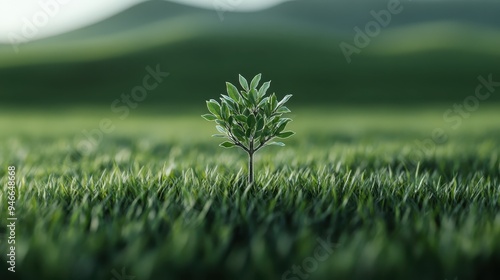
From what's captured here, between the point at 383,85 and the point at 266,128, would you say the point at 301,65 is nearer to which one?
the point at 383,85

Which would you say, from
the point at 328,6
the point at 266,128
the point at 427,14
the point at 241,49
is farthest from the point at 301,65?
the point at 328,6

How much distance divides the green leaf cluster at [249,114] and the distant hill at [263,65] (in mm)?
17696

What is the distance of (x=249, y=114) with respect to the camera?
124 inches

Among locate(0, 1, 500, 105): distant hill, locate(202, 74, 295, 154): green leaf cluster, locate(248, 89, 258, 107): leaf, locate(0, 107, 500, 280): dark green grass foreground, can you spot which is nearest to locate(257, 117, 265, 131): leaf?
locate(202, 74, 295, 154): green leaf cluster

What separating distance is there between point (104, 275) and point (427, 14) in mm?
49748

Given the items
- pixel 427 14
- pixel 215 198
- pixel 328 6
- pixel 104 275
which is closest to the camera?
pixel 104 275

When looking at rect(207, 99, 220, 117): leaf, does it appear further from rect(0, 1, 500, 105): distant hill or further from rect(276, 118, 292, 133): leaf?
rect(0, 1, 500, 105): distant hill

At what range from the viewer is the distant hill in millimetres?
21984

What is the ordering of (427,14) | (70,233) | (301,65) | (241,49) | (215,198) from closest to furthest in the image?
(70,233) → (215,198) → (301,65) → (241,49) → (427,14)

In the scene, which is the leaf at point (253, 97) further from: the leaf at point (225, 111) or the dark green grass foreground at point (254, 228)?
the dark green grass foreground at point (254, 228)

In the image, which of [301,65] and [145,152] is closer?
[145,152]

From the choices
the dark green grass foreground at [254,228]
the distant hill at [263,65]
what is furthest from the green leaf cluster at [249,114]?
the distant hill at [263,65]

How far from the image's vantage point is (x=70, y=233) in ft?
7.57

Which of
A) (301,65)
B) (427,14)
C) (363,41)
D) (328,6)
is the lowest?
(301,65)
